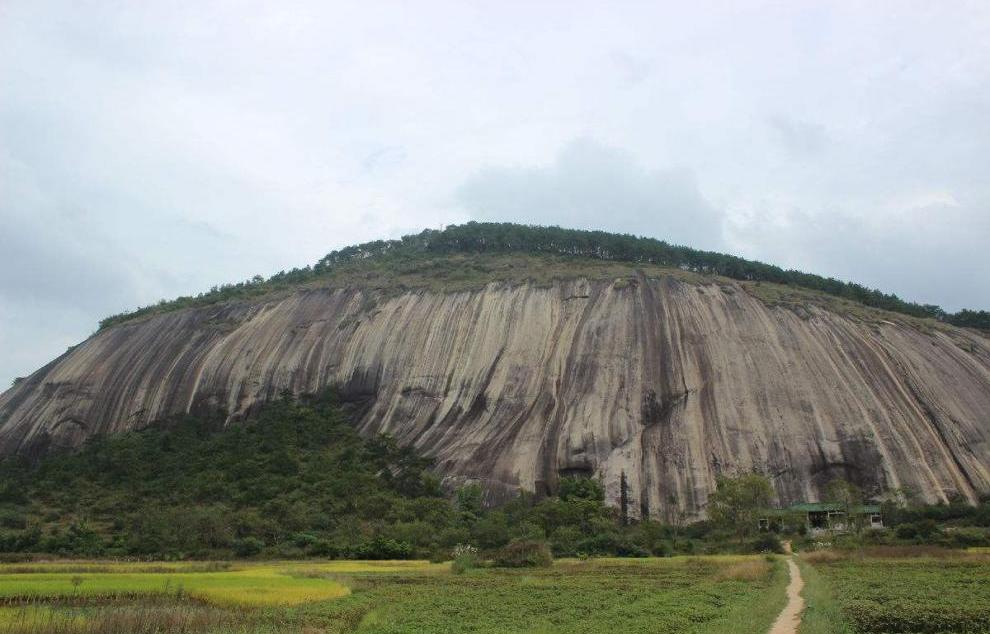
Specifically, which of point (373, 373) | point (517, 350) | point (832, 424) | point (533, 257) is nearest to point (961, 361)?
point (832, 424)

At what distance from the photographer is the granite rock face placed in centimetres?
5512

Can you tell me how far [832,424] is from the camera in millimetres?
56594

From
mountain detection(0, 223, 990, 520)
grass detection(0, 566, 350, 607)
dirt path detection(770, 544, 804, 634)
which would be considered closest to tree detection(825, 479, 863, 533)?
mountain detection(0, 223, 990, 520)

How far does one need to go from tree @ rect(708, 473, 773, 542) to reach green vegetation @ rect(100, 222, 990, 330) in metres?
30.4

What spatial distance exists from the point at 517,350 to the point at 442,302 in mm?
11163

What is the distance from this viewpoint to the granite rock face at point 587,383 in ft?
181

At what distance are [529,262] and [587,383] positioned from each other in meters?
25.2

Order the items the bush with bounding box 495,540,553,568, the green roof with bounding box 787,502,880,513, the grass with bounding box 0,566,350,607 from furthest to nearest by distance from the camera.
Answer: the green roof with bounding box 787,502,880,513 < the bush with bounding box 495,540,553,568 < the grass with bounding box 0,566,350,607

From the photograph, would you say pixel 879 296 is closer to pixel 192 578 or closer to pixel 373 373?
pixel 373 373

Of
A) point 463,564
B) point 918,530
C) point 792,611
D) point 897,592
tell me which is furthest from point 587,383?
point 792,611

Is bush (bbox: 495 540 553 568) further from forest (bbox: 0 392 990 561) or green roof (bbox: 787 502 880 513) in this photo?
green roof (bbox: 787 502 880 513)

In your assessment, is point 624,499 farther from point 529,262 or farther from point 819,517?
point 529,262

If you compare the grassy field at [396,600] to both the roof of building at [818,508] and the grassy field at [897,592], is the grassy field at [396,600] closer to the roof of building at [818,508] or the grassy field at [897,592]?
the grassy field at [897,592]

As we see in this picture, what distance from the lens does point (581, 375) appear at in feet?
205
